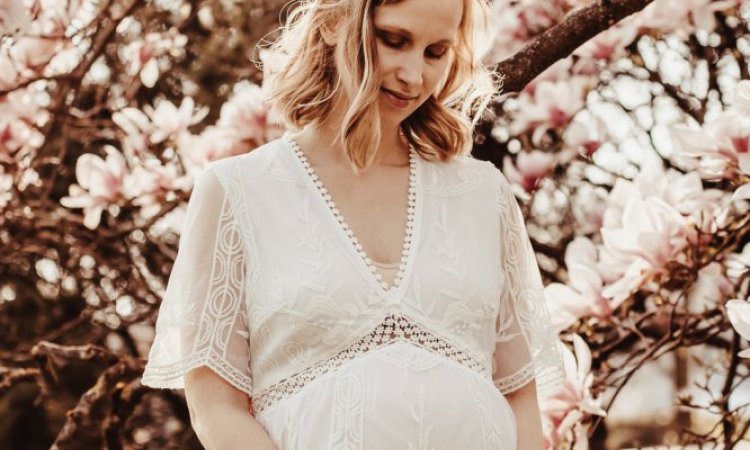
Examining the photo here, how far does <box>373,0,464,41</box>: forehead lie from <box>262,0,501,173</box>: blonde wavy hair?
0.05ft

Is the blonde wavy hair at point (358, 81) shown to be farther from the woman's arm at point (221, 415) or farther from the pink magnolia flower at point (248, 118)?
the pink magnolia flower at point (248, 118)

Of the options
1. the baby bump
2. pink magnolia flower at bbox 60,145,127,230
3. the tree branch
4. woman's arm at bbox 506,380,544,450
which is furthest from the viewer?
pink magnolia flower at bbox 60,145,127,230

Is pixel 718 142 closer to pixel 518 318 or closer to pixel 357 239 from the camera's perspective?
pixel 518 318

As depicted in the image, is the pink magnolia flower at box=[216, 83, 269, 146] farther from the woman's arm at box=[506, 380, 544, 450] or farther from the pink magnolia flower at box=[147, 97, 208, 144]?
the woman's arm at box=[506, 380, 544, 450]

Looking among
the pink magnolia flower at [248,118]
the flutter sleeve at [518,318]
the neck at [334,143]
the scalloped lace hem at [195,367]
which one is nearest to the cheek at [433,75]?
the neck at [334,143]

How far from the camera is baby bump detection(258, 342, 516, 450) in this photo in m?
1.80

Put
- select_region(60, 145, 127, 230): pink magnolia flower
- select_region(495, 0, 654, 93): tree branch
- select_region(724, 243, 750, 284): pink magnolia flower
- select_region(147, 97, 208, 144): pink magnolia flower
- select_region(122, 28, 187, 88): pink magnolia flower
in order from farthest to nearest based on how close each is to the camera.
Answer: select_region(122, 28, 187, 88): pink magnolia flower → select_region(147, 97, 208, 144): pink magnolia flower → select_region(60, 145, 127, 230): pink magnolia flower → select_region(495, 0, 654, 93): tree branch → select_region(724, 243, 750, 284): pink magnolia flower

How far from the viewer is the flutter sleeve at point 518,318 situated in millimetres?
2107

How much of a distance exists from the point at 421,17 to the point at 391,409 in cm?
58

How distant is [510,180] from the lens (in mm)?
3090

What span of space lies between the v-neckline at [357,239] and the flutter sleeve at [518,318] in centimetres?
16

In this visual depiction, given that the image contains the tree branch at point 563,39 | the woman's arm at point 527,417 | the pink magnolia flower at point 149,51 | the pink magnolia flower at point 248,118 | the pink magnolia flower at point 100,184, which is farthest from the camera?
the pink magnolia flower at point 149,51

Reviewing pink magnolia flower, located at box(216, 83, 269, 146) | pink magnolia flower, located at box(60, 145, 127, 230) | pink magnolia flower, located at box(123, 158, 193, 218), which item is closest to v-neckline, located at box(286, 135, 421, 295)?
pink magnolia flower, located at box(216, 83, 269, 146)

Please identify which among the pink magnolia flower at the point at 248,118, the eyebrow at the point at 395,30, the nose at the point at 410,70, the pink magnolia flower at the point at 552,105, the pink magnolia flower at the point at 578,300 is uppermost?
the eyebrow at the point at 395,30
